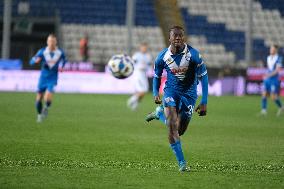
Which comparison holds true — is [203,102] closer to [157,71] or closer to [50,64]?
[157,71]

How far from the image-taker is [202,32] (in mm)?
43438

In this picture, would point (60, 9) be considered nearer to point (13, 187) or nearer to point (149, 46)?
point (149, 46)

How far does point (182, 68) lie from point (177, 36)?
1.86 feet

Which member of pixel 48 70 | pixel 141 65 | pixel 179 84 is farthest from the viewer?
pixel 141 65

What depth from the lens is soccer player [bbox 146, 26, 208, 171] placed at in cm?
1156

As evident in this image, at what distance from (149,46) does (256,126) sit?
2122 centimetres

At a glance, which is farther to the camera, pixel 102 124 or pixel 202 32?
pixel 202 32

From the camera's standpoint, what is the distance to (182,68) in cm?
1173

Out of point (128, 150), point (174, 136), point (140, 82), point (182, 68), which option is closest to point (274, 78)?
point (140, 82)

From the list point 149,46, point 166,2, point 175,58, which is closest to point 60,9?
point 149,46

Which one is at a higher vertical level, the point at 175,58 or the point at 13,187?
the point at 175,58

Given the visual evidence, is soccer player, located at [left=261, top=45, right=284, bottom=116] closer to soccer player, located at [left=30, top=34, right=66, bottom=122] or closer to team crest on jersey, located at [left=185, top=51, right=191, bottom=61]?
soccer player, located at [left=30, top=34, right=66, bottom=122]

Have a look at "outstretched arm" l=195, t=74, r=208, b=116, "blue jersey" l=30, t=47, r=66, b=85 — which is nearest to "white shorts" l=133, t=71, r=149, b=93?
"blue jersey" l=30, t=47, r=66, b=85

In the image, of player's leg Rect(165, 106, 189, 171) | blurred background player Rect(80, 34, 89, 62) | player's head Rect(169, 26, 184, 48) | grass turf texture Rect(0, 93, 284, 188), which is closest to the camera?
grass turf texture Rect(0, 93, 284, 188)
